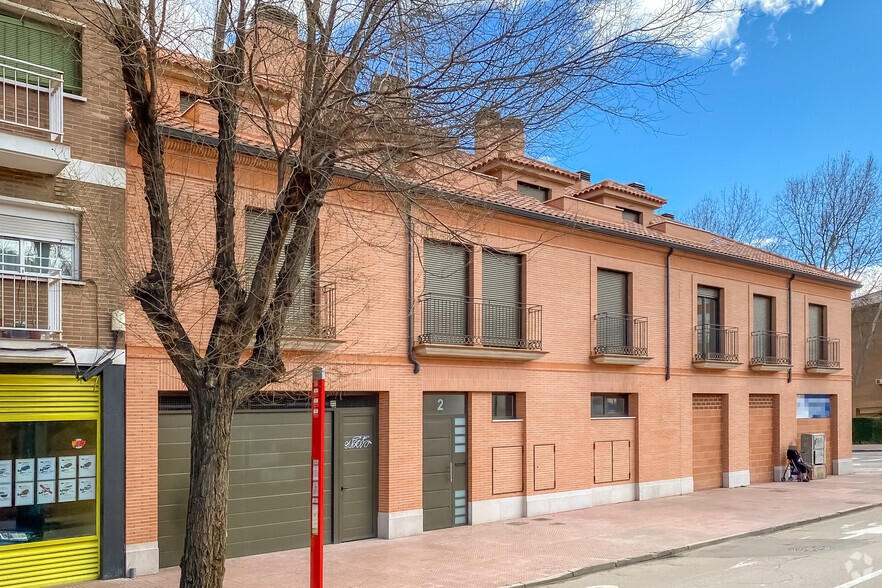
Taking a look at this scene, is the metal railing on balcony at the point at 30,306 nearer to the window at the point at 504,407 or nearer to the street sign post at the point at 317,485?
the street sign post at the point at 317,485

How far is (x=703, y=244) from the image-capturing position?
21672mm

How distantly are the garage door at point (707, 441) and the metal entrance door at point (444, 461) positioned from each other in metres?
8.22

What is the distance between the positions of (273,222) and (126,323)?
3458 mm

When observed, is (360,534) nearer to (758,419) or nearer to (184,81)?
(184,81)

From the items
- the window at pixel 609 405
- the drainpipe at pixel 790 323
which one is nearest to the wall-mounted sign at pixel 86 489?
the window at pixel 609 405

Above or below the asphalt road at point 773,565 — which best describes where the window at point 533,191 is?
above

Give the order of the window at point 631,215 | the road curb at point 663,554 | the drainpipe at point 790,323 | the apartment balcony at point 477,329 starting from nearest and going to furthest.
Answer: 1. the road curb at point 663,554
2. the apartment balcony at point 477,329
3. the drainpipe at point 790,323
4. the window at point 631,215

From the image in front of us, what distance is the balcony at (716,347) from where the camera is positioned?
64.6 ft

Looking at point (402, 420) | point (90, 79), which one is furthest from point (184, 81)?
point (402, 420)

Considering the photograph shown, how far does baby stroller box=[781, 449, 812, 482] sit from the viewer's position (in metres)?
22.3

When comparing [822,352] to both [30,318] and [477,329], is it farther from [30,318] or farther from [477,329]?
[30,318]

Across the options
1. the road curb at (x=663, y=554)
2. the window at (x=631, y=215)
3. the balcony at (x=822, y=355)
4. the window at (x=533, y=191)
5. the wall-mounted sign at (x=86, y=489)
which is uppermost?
the window at (x=533, y=191)

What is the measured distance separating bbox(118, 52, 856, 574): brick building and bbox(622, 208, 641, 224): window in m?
0.10

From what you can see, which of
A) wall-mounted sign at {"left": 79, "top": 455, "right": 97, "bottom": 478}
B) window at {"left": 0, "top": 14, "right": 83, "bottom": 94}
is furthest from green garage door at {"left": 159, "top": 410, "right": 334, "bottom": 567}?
window at {"left": 0, "top": 14, "right": 83, "bottom": 94}
